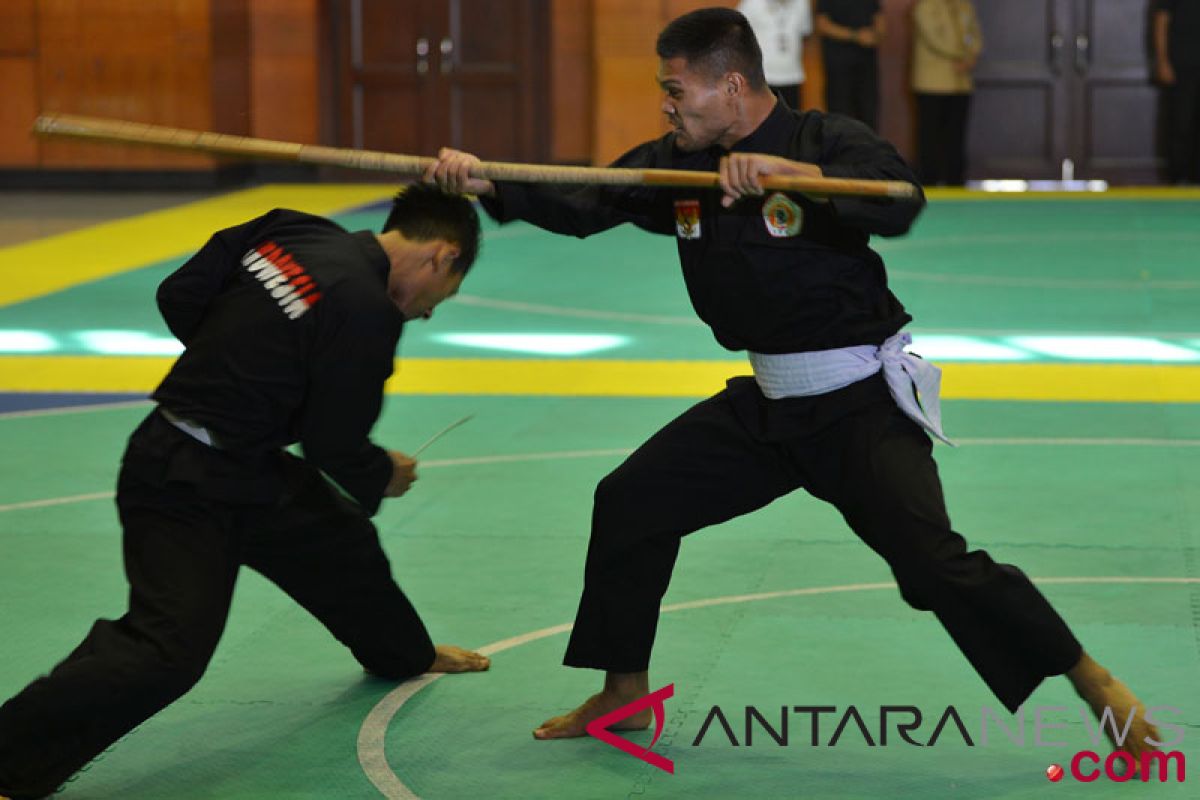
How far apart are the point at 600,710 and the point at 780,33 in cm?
1346

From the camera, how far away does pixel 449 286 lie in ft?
16.0

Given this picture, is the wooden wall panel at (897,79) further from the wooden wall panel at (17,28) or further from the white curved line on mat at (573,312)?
the wooden wall panel at (17,28)

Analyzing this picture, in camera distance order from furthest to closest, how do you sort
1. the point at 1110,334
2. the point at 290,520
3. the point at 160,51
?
the point at 160,51 → the point at 1110,334 → the point at 290,520

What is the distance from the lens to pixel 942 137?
64.7 feet

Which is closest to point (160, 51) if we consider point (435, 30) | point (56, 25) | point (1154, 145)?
point (56, 25)

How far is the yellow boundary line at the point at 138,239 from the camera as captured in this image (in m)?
14.2

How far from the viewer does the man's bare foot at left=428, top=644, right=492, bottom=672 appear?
560 centimetres

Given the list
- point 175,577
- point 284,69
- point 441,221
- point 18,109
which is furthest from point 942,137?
point 175,577

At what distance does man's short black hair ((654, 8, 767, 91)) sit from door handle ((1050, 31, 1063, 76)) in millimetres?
15802

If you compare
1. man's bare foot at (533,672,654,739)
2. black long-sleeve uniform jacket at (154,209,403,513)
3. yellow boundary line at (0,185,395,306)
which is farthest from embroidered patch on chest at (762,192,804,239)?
yellow boundary line at (0,185,395,306)

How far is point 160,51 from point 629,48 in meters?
4.71

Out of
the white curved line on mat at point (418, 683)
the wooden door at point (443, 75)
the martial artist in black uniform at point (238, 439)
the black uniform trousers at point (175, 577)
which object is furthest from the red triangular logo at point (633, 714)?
the wooden door at point (443, 75)

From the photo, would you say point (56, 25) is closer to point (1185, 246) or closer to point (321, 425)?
point (1185, 246)

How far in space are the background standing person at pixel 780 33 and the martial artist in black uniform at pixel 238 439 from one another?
13.2 meters
